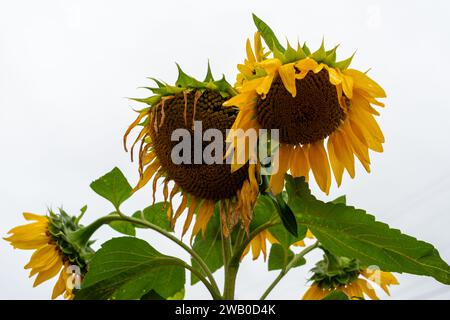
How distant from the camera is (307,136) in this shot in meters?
1.32

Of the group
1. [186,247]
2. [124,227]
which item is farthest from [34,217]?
[186,247]

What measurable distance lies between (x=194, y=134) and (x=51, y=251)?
640 millimetres

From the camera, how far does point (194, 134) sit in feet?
4.21

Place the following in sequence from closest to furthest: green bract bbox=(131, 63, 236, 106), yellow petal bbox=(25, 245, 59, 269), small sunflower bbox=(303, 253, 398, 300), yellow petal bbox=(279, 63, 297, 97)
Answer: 1. yellow petal bbox=(279, 63, 297, 97)
2. green bract bbox=(131, 63, 236, 106)
3. yellow petal bbox=(25, 245, 59, 269)
4. small sunflower bbox=(303, 253, 398, 300)

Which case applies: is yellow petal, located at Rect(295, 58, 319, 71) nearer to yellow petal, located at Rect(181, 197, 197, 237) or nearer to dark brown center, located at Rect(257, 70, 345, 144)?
dark brown center, located at Rect(257, 70, 345, 144)

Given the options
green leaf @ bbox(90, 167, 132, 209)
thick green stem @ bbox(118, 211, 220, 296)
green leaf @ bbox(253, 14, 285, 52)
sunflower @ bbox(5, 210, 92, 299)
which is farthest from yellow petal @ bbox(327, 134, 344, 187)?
sunflower @ bbox(5, 210, 92, 299)

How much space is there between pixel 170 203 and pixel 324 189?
346 millimetres

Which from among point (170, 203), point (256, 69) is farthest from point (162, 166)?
point (256, 69)


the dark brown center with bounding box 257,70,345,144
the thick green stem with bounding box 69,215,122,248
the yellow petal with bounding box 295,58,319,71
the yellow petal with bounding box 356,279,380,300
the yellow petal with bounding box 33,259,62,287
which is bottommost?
the yellow petal with bounding box 356,279,380,300

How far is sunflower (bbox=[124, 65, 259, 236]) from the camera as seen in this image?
1.28m

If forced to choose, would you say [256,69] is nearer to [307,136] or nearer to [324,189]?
[307,136]

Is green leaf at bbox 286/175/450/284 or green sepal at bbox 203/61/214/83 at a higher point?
green sepal at bbox 203/61/214/83

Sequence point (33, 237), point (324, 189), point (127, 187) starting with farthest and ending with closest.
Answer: point (33, 237) → point (127, 187) → point (324, 189)

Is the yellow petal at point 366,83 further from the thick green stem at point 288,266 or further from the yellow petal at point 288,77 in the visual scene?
the thick green stem at point 288,266
